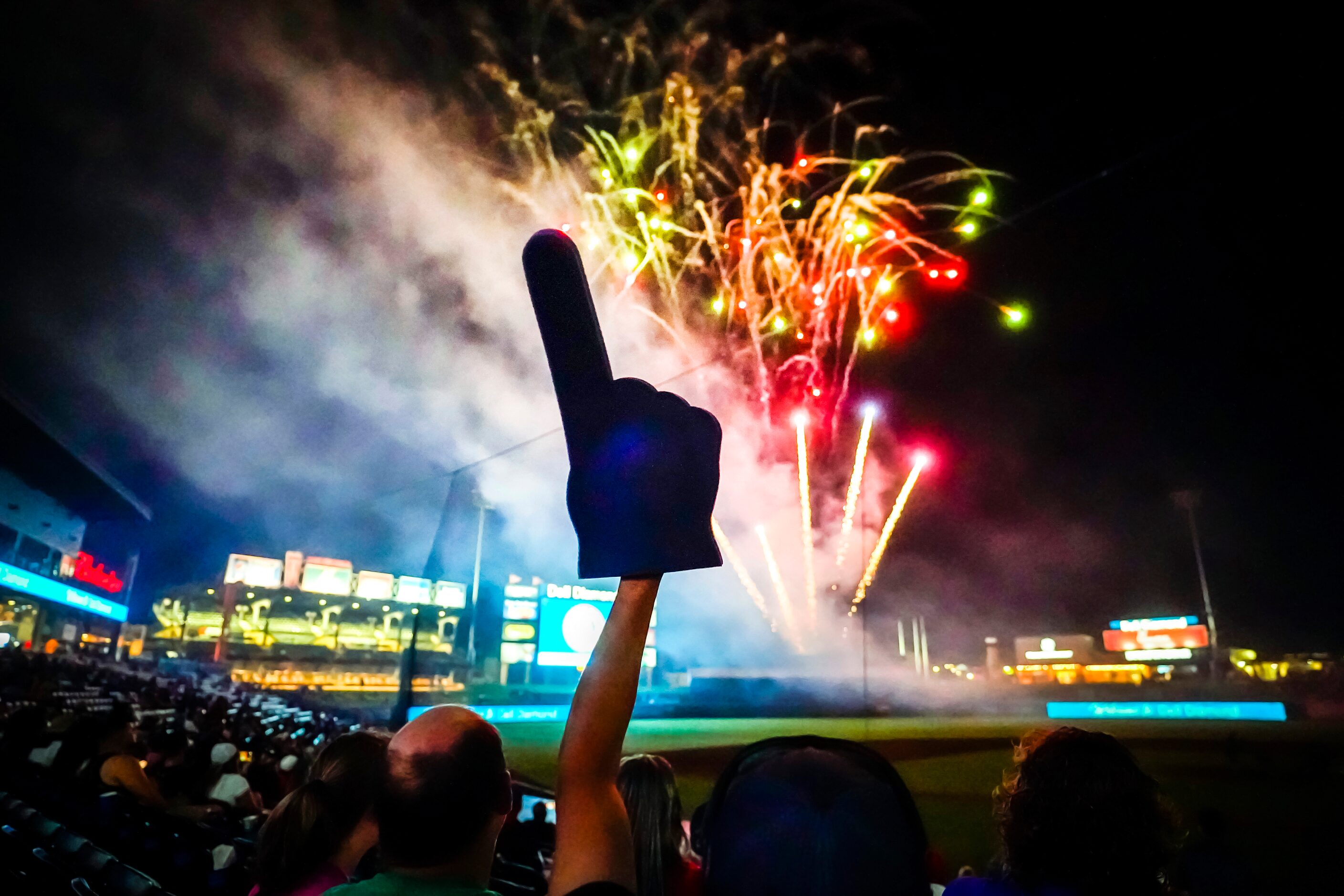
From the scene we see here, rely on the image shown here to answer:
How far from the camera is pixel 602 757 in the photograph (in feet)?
3.41

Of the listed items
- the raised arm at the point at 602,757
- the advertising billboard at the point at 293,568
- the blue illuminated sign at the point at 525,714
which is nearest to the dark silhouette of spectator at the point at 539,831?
the raised arm at the point at 602,757

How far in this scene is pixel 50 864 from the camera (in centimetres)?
352

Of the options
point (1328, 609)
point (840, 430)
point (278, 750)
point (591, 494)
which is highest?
point (840, 430)

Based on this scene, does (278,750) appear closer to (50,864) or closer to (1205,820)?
(50,864)

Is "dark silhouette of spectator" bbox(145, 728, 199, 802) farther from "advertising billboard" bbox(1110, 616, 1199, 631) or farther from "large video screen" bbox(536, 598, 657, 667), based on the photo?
"advertising billboard" bbox(1110, 616, 1199, 631)

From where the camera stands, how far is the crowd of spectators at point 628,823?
0.89 metres

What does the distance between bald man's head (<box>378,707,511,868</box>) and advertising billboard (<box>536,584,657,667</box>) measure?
27.4m

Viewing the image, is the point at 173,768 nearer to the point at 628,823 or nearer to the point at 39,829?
the point at 39,829

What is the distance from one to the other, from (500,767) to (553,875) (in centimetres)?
82

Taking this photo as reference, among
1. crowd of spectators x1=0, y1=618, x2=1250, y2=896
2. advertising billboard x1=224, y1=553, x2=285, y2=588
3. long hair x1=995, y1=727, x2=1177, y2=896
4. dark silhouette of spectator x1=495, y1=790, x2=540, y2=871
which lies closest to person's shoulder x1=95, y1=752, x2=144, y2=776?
crowd of spectators x1=0, y1=618, x2=1250, y2=896

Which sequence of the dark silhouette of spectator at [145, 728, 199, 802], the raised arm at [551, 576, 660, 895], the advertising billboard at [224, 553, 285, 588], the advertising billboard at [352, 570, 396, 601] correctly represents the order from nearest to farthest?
the raised arm at [551, 576, 660, 895], the dark silhouette of spectator at [145, 728, 199, 802], the advertising billboard at [224, 553, 285, 588], the advertising billboard at [352, 570, 396, 601]

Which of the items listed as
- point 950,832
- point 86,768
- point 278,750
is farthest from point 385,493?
point 86,768

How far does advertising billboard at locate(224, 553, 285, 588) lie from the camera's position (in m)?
52.1

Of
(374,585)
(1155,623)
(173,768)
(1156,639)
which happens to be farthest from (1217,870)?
(374,585)
